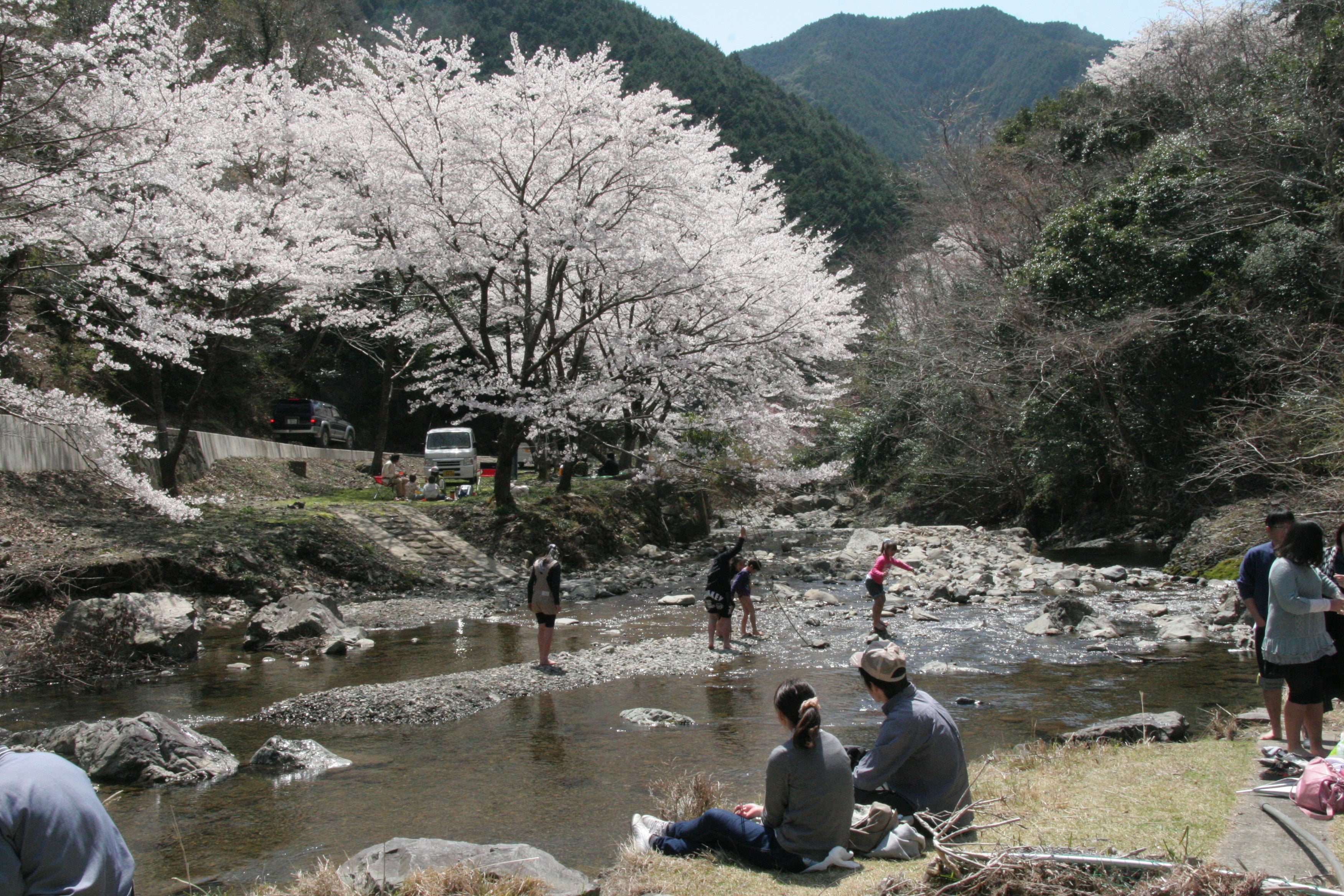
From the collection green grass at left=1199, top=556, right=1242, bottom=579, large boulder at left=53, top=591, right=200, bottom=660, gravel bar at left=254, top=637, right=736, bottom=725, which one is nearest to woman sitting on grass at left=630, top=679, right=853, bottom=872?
gravel bar at left=254, top=637, right=736, bottom=725

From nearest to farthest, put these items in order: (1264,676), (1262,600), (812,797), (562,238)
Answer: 1. (812,797)
2. (1264,676)
3. (1262,600)
4. (562,238)

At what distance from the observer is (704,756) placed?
665cm

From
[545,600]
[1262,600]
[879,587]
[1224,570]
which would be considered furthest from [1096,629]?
[545,600]

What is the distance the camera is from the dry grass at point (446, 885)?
12.4ft

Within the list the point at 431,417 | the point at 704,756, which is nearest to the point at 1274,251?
the point at 704,756

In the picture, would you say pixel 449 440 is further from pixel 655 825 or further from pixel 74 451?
pixel 655 825

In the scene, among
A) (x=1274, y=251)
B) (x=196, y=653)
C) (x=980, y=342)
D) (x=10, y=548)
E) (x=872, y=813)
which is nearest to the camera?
(x=872, y=813)

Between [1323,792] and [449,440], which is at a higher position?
[449,440]

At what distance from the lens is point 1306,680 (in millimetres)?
5094

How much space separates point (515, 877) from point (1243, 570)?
5.01 m

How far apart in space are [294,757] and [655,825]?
10.5 feet

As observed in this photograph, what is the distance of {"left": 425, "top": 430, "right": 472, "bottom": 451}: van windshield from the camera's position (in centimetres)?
2783

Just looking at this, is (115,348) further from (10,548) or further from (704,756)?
(704,756)

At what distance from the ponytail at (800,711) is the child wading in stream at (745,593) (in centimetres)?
676
